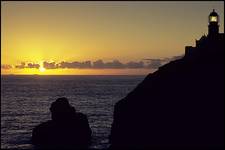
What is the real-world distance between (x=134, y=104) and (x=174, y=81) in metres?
5.55

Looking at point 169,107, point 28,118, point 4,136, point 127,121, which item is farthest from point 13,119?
point 169,107

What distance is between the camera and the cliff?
45.4 meters

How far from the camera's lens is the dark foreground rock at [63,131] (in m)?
62.4

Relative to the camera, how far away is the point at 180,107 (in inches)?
1865

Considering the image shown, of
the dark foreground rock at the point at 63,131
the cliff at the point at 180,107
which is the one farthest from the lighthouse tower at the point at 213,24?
the dark foreground rock at the point at 63,131

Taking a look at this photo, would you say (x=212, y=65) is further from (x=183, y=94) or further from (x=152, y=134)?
(x=152, y=134)

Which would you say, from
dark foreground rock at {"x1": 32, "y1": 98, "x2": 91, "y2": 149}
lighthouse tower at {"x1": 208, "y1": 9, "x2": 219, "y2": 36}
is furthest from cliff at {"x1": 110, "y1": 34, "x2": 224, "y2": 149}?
dark foreground rock at {"x1": 32, "y1": 98, "x2": 91, "y2": 149}

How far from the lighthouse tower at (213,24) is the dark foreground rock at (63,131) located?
2257cm

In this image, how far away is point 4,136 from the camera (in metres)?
70.3

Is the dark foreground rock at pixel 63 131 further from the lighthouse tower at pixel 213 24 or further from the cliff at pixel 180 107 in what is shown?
the lighthouse tower at pixel 213 24

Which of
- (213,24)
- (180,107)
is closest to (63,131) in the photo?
(180,107)

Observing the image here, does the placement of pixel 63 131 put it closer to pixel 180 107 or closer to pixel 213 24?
pixel 180 107

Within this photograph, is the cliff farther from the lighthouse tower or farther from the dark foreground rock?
the dark foreground rock

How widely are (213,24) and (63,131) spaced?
25510mm
